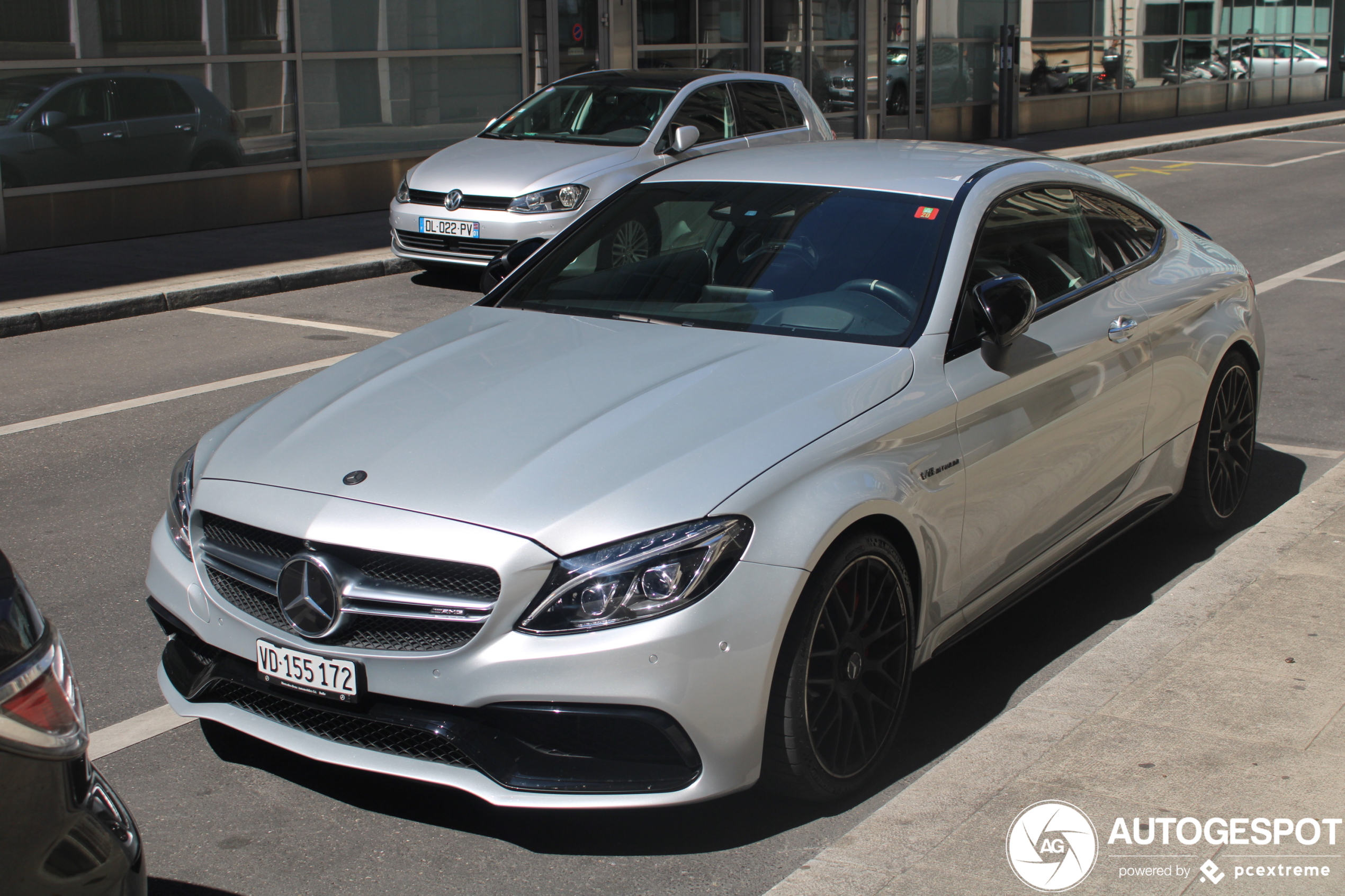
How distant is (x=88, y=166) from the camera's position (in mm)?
13789

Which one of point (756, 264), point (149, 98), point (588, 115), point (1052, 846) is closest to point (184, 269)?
point (149, 98)

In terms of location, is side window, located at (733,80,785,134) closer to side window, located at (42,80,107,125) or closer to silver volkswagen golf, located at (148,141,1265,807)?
side window, located at (42,80,107,125)

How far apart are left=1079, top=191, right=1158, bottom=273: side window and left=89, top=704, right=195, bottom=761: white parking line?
3325 millimetres

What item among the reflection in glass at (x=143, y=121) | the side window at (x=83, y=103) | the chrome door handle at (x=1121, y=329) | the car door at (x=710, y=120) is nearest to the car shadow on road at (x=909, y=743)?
the chrome door handle at (x=1121, y=329)

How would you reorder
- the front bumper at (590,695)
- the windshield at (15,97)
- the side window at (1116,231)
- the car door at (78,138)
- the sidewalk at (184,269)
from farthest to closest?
1. the car door at (78,138)
2. the windshield at (15,97)
3. the sidewalk at (184,269)
4. the side window at (1116,231)
5. the front bumper at (590,695)

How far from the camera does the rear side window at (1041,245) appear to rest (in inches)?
175

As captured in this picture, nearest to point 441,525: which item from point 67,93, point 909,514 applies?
point 909,514

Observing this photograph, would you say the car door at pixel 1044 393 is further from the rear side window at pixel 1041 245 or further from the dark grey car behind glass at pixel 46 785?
the dark grey car behind glass at pixel 46 785

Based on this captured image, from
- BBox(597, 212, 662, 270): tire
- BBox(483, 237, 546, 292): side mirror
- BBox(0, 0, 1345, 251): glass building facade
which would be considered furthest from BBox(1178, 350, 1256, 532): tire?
BBox(0, 0, 1345, 251): glass building facade

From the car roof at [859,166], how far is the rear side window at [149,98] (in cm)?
1048

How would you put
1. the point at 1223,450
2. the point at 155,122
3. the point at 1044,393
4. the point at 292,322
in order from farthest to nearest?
1. the point at 155,122
2. the point at 292,322
3. the point at 1223,450
4. the point at 1044,393

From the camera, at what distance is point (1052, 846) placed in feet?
10.4

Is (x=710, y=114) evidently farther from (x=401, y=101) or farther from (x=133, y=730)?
(x=133, y=730)

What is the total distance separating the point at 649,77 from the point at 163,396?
6.61 meters
